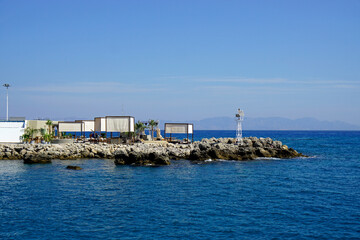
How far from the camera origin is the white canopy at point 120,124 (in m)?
50.2

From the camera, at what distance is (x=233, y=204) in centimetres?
2017

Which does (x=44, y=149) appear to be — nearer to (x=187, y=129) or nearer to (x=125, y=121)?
(x=125, y=121)

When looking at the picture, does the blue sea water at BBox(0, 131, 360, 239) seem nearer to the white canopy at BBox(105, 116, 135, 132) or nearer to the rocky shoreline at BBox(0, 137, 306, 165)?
the rocky shoreline at BBox(0, 137, 306, 165)

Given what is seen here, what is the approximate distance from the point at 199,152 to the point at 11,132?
28811mm

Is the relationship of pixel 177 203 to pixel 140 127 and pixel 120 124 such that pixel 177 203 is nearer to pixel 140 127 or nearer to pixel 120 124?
pixel 120 124

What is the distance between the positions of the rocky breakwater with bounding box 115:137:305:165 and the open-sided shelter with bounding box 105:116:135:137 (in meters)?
6.09

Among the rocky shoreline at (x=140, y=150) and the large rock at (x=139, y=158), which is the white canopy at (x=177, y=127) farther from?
the large rock at (x=139, y=158)

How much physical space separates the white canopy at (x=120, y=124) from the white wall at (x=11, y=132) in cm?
1334

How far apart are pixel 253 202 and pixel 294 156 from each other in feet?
96.1

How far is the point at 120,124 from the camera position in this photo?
50469 millimetres

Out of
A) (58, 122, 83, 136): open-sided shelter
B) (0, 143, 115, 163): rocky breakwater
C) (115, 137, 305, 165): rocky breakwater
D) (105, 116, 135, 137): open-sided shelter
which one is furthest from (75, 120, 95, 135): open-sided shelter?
(115, 137, 305, 165): rocky breakwater

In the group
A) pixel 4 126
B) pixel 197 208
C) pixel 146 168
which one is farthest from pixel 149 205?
pixel 4 126

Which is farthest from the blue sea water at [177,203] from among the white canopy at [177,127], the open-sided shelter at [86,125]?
the open-sided shelter at [86,125]

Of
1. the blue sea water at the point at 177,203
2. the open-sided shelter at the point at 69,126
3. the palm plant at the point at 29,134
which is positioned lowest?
the blue sea water at the point at 177,203
